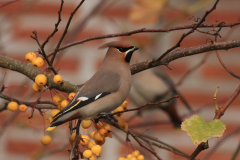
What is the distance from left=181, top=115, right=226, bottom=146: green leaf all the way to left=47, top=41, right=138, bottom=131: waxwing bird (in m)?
0.34

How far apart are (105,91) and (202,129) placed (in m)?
0.46

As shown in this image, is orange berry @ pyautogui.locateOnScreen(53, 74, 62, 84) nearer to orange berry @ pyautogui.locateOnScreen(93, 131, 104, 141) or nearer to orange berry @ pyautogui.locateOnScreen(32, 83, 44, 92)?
orange berry @ pyautogui.locateOnScreen(32, 83, 44, 92)

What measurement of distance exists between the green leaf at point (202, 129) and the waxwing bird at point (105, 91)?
0.34m

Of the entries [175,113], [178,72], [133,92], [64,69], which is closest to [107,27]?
[64,69]

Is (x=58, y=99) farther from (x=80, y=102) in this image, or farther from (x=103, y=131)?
(x=103, y=131)

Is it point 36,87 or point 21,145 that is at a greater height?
point 36,87

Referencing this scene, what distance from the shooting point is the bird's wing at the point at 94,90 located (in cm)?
106

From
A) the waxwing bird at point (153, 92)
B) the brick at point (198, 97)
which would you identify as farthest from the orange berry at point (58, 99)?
the brick at point (198, 97)

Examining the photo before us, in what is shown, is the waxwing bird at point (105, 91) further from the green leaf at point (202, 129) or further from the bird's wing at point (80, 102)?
the green leaf at point (202, 129)

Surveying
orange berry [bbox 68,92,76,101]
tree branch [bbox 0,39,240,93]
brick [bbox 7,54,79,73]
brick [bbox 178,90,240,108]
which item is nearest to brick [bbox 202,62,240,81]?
brick [bbox 178,90,240,108]

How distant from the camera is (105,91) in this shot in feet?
4.06

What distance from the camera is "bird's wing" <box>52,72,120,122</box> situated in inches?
41.7

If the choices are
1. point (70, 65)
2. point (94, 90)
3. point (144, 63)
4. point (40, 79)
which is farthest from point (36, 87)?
point (70, 65)

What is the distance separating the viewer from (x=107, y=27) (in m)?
2.19
